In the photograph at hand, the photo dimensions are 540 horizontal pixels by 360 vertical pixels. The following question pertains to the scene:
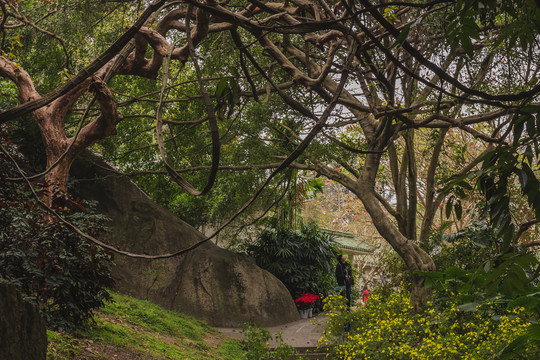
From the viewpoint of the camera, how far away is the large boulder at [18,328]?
2195 millimetres

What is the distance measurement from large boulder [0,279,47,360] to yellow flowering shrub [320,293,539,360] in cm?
300

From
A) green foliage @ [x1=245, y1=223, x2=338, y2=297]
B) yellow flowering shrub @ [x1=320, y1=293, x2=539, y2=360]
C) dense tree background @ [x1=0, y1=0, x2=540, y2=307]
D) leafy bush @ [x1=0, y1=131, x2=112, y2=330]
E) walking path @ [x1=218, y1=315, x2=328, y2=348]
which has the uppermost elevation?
dense tree background @ [x1=0, y1=0, x2=540, y2=307]

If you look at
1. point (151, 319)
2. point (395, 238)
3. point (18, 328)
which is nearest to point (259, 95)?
point (395, 238)

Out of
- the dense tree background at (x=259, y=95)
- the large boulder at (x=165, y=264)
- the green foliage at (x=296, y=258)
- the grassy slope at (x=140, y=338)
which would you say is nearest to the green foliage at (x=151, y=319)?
the grassy slope at (x=140, y=338)

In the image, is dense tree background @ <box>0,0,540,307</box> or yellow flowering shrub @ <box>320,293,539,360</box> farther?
dense tree background @ <box>0,0,540,307</box>

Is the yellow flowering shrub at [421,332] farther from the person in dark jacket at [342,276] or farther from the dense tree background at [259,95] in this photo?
the person in dark jacket at [342,276]

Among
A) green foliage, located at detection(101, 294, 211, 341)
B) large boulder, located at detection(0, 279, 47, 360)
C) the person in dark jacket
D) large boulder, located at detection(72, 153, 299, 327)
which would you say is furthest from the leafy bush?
the person in dark jacket

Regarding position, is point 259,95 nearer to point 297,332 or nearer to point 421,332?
point 421,332

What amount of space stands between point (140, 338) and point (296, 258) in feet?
30.5

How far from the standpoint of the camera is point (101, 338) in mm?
5883

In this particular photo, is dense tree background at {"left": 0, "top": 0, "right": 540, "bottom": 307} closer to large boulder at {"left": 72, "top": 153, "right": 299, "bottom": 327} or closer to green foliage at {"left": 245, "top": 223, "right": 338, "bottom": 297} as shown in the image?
large boulder at {"left": 72, "top": 153, "right": 299, "bottom": 327}

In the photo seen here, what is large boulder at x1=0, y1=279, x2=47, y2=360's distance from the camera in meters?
2.20

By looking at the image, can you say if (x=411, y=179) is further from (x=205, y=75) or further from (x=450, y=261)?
(x=205, y=75)

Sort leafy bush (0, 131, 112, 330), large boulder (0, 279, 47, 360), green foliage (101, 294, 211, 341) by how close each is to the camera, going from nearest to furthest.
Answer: large boulder (0, 279, 47, 360)
leafy bush (0, 131, 112, 330)
green foliage (101, 294, 211, 341)
